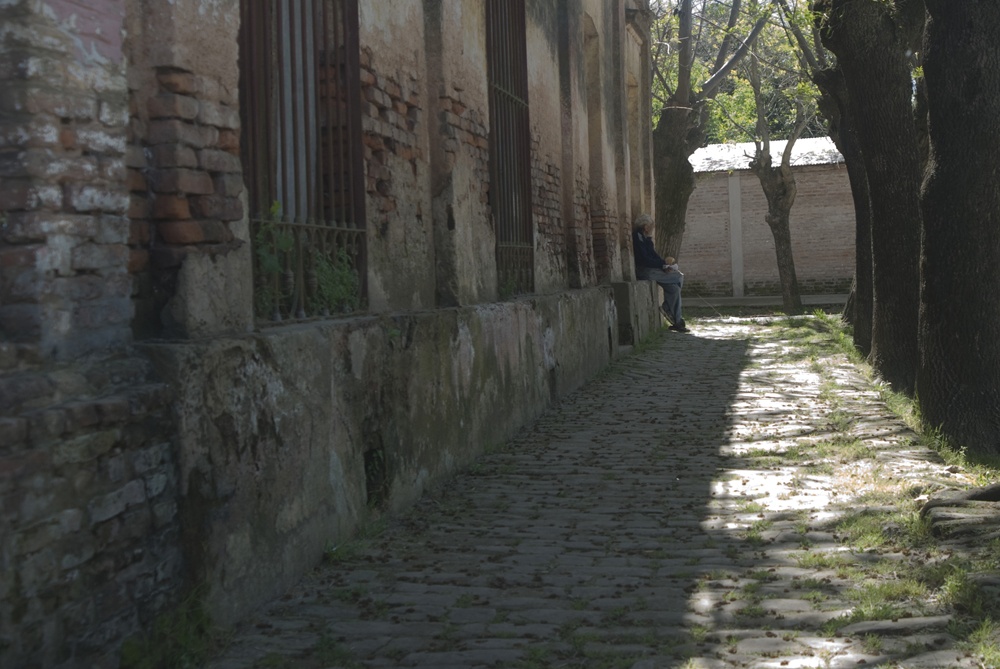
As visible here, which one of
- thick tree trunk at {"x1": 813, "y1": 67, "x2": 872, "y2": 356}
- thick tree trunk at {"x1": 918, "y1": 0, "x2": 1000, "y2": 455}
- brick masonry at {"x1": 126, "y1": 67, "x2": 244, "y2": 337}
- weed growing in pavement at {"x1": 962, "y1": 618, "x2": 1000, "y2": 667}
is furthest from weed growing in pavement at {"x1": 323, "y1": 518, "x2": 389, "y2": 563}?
thick tree trunk at {"x1": 813, "y1": 67, "x2": 872, "y2": 356}

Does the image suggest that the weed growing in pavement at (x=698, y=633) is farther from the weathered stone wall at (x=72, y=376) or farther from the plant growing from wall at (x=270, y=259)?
the plant growing from wall at (x=270, y=259)

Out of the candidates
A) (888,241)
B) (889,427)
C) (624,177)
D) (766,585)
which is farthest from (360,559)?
(624,177)

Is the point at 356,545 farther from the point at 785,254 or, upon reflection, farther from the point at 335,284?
the point at 785,254

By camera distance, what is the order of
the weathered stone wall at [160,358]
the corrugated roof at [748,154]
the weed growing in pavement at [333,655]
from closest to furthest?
the weathered stone wall at [160,358] < the weed growing in pavement at [333,655] < the corrugated roof at [748,154]

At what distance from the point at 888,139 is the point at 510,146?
132 inches

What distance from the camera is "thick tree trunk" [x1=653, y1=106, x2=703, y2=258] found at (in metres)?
21.2

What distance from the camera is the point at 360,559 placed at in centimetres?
490

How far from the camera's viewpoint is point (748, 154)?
30219 mm

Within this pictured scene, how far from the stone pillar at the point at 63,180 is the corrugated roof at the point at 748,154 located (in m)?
27.0

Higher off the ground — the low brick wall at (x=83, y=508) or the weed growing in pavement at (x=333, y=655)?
the low brick wall at (x=83, y=508)

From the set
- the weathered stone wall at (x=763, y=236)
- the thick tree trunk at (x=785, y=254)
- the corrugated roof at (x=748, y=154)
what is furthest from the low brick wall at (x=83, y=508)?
the weathered stone wall at (x=763, y=236)

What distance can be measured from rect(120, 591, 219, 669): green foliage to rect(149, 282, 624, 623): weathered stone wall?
0.34ft

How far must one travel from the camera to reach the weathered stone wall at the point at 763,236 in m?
29.8

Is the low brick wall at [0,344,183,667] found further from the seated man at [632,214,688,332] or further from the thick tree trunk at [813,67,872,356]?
the seated man at [632,214,688,332]
